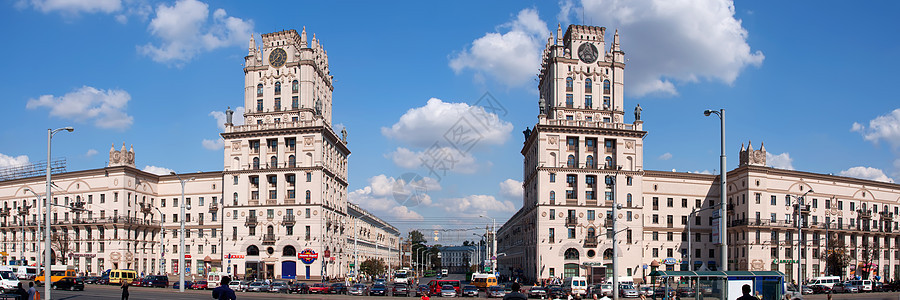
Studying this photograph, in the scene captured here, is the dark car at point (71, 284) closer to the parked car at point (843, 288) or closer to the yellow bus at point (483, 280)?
the yellow bus at point (483, 280)

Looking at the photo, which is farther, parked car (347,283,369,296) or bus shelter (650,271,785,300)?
parked car (347,283,369,296)

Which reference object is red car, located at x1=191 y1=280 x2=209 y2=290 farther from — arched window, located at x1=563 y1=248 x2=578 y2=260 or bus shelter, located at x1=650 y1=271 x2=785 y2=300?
bus shelter, located at x1=650 y1=271 x2=785 y2=300

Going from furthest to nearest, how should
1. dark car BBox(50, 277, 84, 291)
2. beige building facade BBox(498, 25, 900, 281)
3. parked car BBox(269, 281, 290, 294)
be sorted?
beige building facade BBox(498, 25, 900, 281), parked car BBox(269, 281, 290, 294), dark car BBox(50, 277, 84, 291)

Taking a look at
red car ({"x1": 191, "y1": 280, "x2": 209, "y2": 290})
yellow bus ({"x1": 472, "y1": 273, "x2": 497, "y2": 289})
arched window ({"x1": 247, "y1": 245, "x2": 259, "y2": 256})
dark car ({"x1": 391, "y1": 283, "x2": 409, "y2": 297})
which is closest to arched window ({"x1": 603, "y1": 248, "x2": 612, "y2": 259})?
yellow bus ({"x1": 472, "y1": 273, "x2": 497, "y2": 289})

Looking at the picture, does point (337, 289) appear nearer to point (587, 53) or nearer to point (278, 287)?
point (278, 287)

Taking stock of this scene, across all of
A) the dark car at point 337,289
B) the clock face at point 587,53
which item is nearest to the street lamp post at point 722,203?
the dark car at point 337,289

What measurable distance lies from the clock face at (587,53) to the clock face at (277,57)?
43574mm

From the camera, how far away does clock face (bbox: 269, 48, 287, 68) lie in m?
102

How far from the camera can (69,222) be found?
103m

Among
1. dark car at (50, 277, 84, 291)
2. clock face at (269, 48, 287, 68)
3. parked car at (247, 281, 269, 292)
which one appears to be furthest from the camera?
clock face at (269, 48, 287, 68)

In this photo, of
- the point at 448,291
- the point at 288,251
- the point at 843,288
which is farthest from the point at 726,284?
the point at 288,251

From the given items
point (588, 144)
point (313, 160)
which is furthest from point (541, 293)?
point (313, 160)

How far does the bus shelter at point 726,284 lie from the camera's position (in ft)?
103

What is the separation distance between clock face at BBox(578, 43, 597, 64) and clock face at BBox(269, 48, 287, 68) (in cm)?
4357
